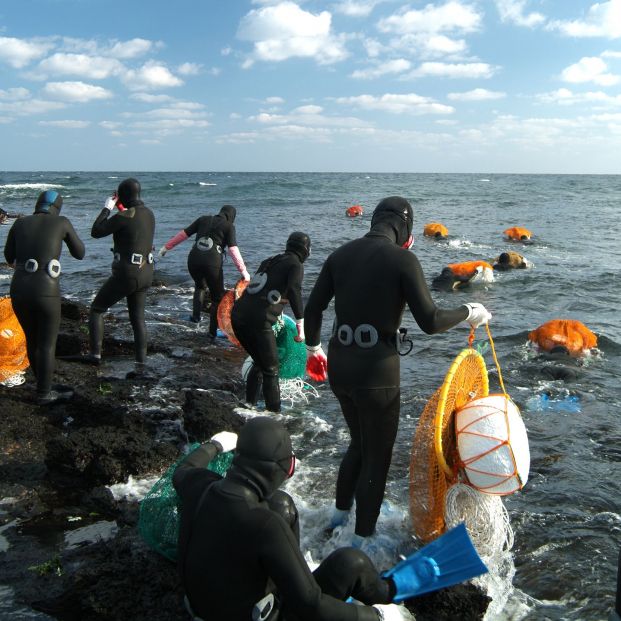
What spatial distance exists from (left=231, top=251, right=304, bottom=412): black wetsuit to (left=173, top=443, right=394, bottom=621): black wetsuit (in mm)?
3511

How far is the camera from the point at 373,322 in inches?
147

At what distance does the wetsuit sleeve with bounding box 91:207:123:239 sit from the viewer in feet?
22.2

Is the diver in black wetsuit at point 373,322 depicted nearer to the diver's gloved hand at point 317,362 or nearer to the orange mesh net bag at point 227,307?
the diver's gloved hand at point 317,362

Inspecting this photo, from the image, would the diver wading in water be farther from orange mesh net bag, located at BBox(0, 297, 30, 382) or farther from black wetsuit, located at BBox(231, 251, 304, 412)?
black wetsuit, located at BBox(231, 251, 304, 412)

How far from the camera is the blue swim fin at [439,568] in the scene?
10.7 ft

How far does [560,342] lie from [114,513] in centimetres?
728

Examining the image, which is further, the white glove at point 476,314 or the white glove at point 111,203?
the white glove at point 111,203

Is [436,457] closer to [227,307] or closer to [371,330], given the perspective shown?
[371,330]

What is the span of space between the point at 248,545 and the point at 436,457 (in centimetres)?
183

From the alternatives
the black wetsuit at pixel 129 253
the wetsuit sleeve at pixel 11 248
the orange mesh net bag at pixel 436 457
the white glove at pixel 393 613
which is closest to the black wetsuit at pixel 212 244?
the black wetsuit at pixel 129 253

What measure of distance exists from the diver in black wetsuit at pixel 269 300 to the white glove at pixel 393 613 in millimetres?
3249

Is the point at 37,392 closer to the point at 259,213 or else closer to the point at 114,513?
the point at 114,513

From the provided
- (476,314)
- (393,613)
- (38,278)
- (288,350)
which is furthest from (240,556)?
(288,350)

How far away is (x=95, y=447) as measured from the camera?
4887 mm
